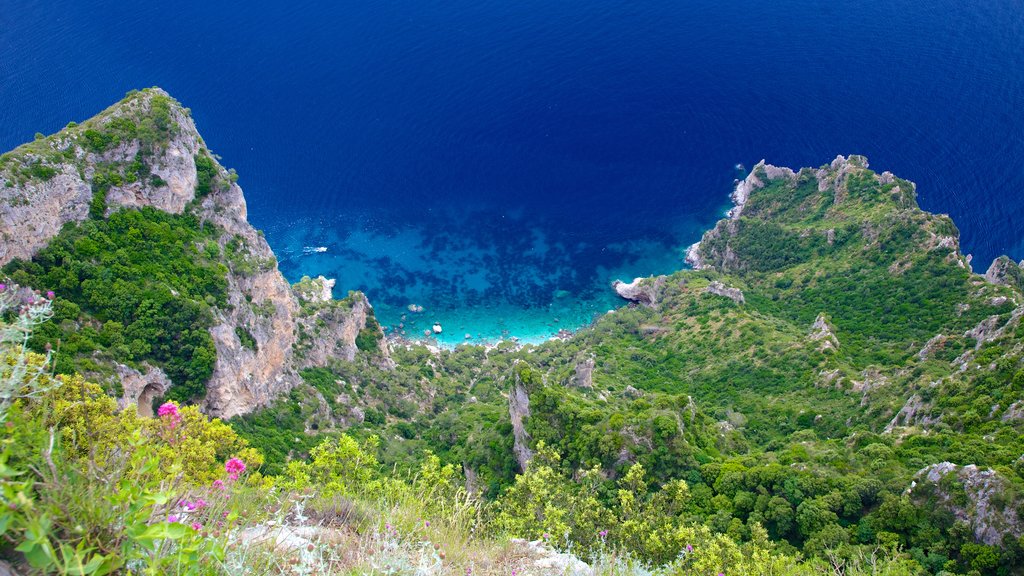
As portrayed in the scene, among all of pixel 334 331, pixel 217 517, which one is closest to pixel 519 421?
pixel 334 331

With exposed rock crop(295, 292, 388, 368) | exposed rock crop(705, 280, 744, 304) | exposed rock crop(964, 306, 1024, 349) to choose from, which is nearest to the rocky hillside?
exposed rock crop(295, 292, 388, 368)

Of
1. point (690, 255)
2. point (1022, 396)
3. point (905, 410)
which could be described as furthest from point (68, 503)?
point (690, 255)

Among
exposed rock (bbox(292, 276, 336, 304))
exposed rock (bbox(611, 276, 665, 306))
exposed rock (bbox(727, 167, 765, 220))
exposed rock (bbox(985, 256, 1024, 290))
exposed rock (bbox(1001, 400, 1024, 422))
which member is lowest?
exposed rock (bbox(1001, 400, 1024, 422))

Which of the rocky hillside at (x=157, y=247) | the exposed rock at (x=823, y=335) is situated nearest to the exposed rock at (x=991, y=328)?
the exposed rock at (x=823, y=335)

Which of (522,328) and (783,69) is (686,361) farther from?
(783,69)

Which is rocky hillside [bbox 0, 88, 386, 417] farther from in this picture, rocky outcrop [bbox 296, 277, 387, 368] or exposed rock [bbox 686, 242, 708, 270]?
exposed rock [bbox 686, 242, 708, 270]

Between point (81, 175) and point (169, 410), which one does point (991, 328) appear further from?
point (81, 175)
